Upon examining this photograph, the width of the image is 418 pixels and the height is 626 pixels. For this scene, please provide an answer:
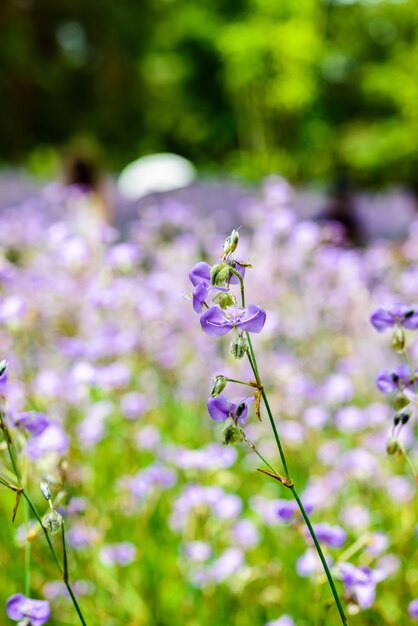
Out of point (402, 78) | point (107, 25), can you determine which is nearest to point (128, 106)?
point (107, 25)

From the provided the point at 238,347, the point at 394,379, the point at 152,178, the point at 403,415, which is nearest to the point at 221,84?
the point at 152,178

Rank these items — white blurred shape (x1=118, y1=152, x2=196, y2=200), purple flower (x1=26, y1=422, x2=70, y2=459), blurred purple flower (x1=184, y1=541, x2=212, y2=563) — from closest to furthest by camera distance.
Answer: purple flower (x1=26, y1=422, x2=70, y2=459) < blurred purple flower (x1=184, y1=541, x2=212, y2=563) < white blurred shape (x1=118, y1=152, x2=196, y2=200)

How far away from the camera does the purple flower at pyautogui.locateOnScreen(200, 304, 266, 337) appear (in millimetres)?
965

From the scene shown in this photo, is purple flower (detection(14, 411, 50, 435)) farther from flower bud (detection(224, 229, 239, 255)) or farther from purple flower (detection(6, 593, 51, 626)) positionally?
flower bud (detection(224, 229, 239, 255))

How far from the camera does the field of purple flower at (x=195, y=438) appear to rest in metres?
1.41

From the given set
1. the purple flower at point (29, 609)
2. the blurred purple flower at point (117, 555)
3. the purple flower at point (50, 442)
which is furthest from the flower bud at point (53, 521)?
the blurred purple flower at point (117, 555)

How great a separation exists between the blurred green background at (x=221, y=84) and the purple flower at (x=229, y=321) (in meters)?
22.6

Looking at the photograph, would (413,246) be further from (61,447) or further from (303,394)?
(61,447)

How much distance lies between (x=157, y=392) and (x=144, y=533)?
121cm

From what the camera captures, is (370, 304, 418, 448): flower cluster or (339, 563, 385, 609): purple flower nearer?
(370, 304, 418, 448): flower cluster

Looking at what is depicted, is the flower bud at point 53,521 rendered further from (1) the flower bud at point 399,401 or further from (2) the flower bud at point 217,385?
(1) the flower bud at point 399,401

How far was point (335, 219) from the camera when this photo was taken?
21.6 feet

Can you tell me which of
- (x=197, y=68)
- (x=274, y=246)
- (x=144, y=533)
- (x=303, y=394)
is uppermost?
(x=197, y=68)

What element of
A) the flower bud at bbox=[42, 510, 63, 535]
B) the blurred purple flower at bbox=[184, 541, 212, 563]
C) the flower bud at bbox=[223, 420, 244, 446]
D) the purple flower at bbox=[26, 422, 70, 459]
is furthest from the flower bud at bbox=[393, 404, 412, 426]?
the blurred purple flower at bbox=[184, 541, 212, 563]
